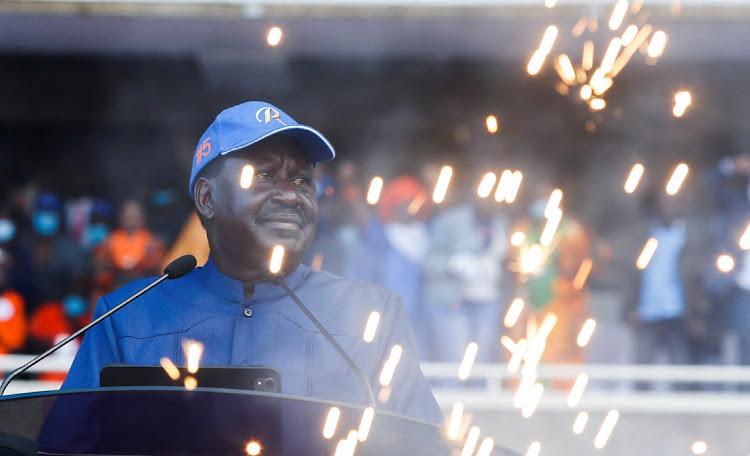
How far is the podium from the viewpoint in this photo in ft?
4.16

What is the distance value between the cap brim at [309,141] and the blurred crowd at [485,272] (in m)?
3.51

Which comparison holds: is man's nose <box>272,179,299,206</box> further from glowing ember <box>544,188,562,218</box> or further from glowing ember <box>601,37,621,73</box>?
glowing ember <box>601,37,621,73</box>

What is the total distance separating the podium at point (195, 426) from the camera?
1.27 m

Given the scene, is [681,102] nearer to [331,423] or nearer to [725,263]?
[725,263]

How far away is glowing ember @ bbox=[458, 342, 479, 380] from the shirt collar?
3.11m

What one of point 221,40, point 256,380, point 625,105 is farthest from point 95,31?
point 256,380

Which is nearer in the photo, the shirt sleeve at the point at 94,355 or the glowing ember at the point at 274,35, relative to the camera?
the shirt sleeve at the point at 94,355

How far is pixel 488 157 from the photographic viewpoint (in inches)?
324

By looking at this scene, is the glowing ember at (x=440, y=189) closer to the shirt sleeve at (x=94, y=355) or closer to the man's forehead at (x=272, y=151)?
the man's forehead at (x=272, y=151)

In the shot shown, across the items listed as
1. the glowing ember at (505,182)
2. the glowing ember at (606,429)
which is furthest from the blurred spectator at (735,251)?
the glowing ember at (505,182)

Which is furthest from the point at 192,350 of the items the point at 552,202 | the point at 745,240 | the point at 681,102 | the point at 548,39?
the point at 681,102

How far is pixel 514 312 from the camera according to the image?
5828 mm

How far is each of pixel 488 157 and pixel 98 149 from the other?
3560 millimetres

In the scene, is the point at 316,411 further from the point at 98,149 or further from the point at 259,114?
the point at 98,149
